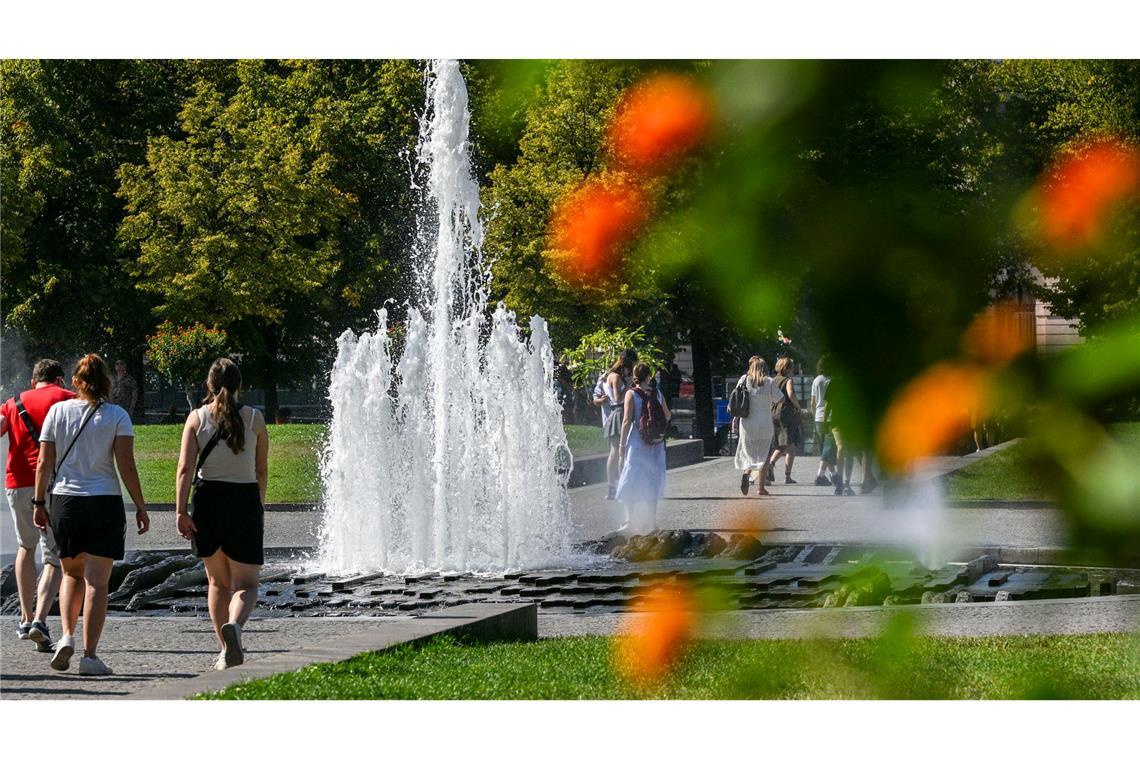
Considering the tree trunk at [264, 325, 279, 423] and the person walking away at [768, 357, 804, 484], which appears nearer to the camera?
the person walking away at [768, 357, 804, 484]

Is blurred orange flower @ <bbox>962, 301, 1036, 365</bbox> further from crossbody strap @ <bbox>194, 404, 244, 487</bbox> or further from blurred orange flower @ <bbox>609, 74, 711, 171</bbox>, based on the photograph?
crossbody strap @ <bbox>194, 404, 244, 487</bbox>

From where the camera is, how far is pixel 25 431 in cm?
803

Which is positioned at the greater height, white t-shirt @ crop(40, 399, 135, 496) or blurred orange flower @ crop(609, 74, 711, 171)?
blurred orange flower @ crop(609, 74, 711, 171)

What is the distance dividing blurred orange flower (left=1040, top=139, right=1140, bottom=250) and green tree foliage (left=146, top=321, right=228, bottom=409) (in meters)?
6.49

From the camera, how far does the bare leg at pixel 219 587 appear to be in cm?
726

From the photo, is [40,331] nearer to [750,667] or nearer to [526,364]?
[526,364]

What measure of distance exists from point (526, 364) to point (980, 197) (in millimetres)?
13441

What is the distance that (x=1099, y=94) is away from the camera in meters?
0.85

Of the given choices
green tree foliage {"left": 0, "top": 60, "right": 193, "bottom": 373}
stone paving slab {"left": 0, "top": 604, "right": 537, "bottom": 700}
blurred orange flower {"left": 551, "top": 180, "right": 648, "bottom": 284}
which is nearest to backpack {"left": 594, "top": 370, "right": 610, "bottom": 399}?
stone paving slab {"left": 0, "top": 604, "right": 537, "bottom": 700}

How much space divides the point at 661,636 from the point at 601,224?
332 millimetres

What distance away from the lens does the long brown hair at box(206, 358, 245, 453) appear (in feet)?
23.5

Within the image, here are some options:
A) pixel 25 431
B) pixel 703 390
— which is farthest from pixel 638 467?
pixel 703 390

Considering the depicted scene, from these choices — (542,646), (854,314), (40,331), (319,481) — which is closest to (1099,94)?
(854,314)

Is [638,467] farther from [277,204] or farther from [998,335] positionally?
[998,335]
